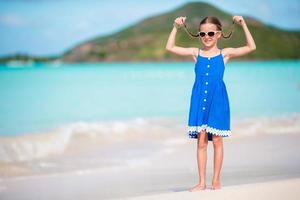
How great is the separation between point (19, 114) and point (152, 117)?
2.32 metres

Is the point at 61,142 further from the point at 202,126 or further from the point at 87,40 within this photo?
the point at 87,40

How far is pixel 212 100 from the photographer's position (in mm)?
2850

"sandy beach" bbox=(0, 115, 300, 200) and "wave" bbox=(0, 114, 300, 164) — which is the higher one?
"sandy beach" bbox=(0, 115, 300, 200)

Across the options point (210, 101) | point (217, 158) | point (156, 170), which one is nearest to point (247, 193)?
point (217, 158)

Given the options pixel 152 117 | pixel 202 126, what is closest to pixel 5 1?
pixel 152 117

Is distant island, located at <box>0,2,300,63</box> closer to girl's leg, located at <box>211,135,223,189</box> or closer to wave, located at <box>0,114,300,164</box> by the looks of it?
wave, located at <box>0,114,300,164</box>

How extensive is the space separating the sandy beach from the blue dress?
29 centimetres

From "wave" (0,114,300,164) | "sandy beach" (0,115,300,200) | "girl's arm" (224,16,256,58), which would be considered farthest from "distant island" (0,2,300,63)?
"girl's arm" (224,16,256,58)

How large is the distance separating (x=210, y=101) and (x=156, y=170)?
5.83 feet

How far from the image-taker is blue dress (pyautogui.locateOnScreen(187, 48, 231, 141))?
284cm

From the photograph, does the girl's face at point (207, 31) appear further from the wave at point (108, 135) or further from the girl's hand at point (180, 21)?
the wave at point (108, 135)

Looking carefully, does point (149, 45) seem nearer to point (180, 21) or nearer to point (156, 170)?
point (156, 170)

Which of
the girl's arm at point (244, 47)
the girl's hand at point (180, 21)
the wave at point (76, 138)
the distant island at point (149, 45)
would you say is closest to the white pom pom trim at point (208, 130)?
the girl's arm at point (244, 47)

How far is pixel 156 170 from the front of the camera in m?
4.54
